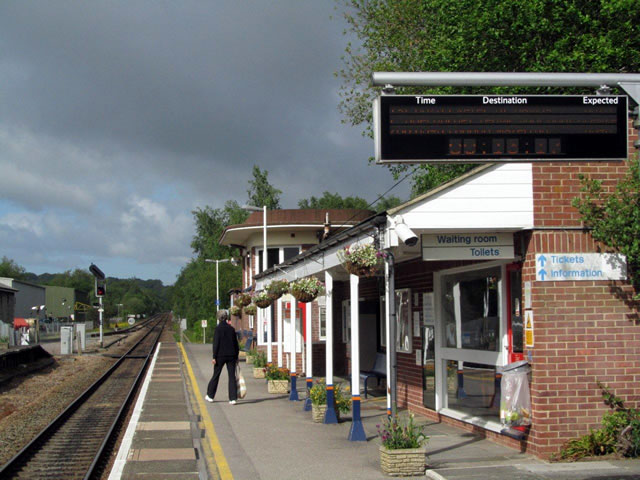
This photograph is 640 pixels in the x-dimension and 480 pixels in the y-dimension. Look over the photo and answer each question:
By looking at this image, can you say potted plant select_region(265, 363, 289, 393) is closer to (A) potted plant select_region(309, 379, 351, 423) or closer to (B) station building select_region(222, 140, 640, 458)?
(A) potted plant select_region(309, 379, 351, 423)

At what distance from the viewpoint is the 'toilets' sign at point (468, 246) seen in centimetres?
941

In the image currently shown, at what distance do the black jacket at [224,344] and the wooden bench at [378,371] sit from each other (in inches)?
112

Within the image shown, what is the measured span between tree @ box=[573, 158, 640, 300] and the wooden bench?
Answer: 7.63 m

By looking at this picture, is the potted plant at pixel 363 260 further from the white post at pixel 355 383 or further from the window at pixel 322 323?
the window at pixel 322 323

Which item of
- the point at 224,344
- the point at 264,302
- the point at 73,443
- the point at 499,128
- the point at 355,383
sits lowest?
the point at 73,443

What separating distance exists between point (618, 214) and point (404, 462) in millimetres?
3776

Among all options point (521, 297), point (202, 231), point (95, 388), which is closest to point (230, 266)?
point (202, 231)

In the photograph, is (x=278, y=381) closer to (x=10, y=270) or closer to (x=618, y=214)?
(x=618, y=214)

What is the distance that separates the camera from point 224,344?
15156mm

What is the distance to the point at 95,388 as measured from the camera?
21.5 meters

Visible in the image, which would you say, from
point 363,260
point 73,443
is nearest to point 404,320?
point 363,260

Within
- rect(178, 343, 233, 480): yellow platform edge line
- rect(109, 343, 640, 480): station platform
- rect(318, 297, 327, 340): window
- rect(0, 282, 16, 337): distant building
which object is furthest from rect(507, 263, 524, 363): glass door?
rect(0, 282, 16, 337): distant building

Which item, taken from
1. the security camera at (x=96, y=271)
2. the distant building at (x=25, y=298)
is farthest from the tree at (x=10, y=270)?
the security camera at (x=96, y=271)

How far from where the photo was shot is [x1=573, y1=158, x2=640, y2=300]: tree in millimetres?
8805
